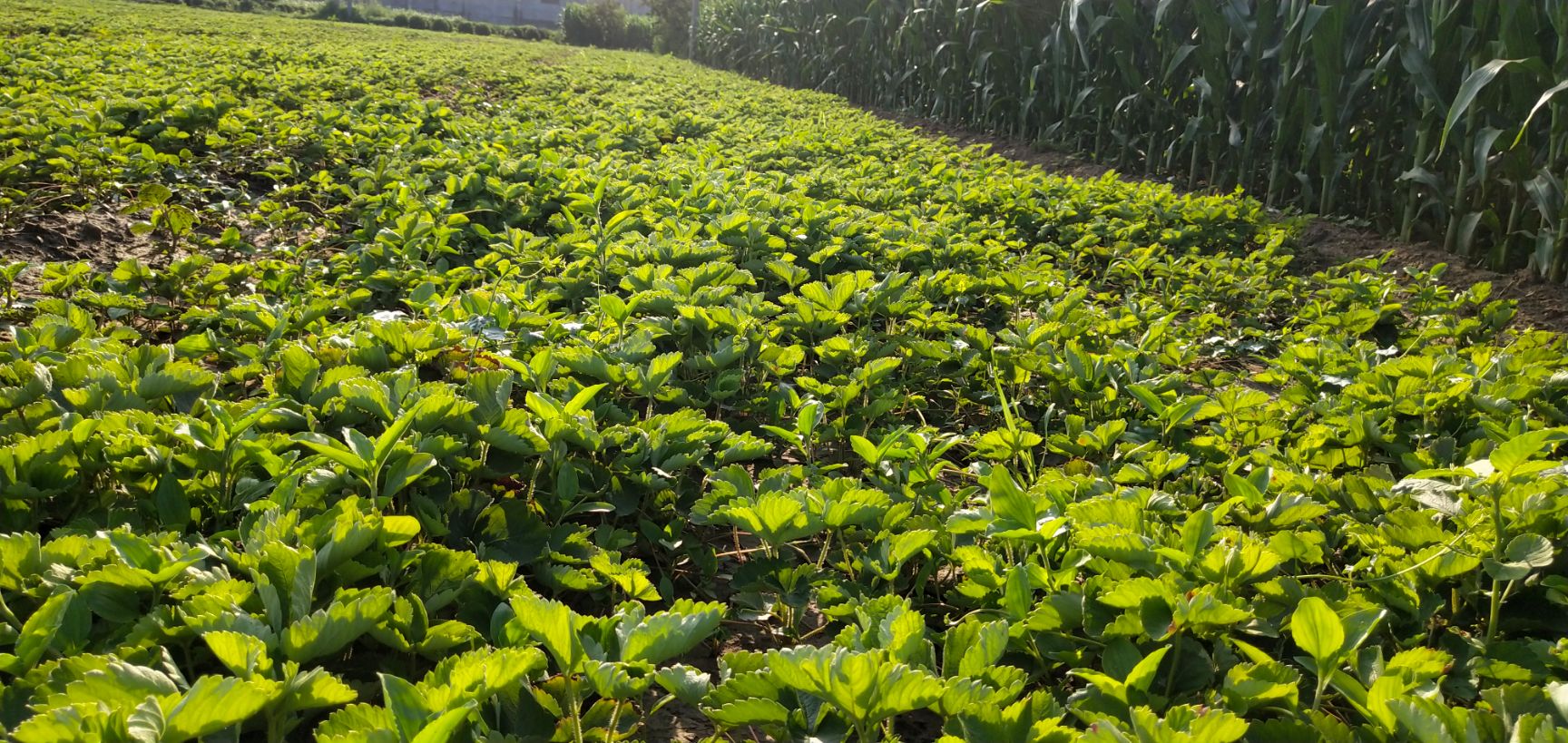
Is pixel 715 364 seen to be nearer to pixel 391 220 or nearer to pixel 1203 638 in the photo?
pixel 1203 638

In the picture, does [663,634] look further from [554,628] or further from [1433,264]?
[1433,264]

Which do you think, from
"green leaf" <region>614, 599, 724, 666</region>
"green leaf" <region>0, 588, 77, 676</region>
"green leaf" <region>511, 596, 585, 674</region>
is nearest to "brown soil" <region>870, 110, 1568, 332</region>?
"green leaf" <region>614, 599, 724, 666</region>

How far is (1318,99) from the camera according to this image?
5598 millimetres

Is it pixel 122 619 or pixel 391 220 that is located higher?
pixel 391 220

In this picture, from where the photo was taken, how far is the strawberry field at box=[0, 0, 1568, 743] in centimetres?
112

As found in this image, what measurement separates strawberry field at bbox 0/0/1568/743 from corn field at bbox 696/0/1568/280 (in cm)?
119

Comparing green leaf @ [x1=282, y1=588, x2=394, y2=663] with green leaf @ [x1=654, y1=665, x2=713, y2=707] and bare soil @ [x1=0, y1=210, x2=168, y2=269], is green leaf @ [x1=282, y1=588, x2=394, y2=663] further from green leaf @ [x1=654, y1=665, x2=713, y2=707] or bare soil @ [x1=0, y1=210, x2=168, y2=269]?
bare soil @ [x1=0, y1=210, x2=168, y2=269]

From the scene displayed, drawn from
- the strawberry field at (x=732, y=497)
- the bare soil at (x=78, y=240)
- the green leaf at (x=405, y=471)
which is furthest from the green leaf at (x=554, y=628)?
the bare soil at (x=78, y=240)

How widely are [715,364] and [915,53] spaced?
10.1m

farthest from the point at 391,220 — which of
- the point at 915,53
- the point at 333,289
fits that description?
the point at 915,53

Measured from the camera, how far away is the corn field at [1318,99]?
4289mm

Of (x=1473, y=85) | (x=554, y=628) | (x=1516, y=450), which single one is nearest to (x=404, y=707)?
(x=554, y=628)

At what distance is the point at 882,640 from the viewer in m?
1.28

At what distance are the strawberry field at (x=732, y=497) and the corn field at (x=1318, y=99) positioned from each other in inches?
46.8
